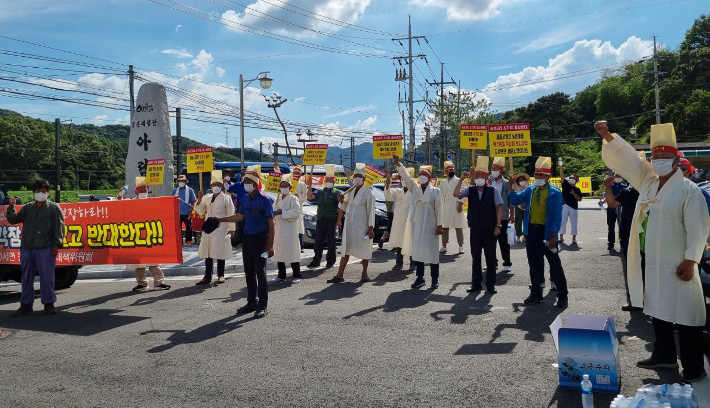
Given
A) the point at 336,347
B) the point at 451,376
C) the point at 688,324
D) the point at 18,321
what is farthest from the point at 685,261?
the point at 18,321

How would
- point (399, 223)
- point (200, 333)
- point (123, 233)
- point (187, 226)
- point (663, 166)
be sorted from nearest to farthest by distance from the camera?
point (663, 166) < point (200, 333) < point (123, 233) < point (399, 223) < point (187, 226)

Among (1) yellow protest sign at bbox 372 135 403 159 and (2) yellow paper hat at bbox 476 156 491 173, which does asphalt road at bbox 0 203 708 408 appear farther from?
(1) yellow protest sign at bbox 372 135 403 159

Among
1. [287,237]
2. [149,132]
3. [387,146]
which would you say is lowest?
[287,237]

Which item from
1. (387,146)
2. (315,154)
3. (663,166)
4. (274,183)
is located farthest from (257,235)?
(315,154)

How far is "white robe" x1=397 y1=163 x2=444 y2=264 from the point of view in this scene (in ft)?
33.6

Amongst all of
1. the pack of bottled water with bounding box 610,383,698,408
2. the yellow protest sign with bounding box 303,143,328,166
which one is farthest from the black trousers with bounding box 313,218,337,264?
the pack of bottled water with bounding box 610,383,698,408

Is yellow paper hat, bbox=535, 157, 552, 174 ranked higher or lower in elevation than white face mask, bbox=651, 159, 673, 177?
higher

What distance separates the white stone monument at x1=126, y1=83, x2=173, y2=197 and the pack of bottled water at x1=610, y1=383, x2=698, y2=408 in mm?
16094

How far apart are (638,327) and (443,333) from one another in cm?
224

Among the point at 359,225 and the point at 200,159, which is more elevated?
the point at 200,159

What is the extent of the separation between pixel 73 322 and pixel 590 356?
6.51 meters

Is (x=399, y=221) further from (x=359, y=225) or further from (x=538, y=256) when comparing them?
(x=538, y=256)

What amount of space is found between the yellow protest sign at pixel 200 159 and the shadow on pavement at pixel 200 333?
726 cm

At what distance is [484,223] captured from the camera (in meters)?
9.49
